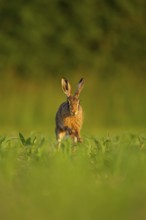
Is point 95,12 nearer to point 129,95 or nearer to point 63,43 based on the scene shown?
point 63,43

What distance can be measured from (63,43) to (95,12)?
1327 mm

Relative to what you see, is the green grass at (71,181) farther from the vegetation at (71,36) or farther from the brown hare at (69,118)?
the vegetation at (71,36)

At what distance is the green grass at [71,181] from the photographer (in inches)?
147

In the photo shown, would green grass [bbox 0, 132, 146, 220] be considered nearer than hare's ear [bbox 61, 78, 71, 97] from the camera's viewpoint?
Yes

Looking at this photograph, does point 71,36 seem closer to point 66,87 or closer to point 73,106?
point 66,87

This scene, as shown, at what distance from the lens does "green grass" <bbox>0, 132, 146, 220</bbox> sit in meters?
3.73

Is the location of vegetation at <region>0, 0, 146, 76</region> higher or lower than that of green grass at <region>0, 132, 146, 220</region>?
higher

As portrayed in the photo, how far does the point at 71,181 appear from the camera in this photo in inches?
176

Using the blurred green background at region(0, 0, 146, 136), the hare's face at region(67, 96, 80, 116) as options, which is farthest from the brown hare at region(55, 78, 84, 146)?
the blurred green background at region(0, 0, 146, 136)

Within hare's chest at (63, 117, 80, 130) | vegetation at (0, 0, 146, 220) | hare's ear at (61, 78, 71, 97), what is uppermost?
vegetation at (0, 0, 146, 220)

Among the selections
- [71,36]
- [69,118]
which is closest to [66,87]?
[69,118]

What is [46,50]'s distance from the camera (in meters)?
25.0

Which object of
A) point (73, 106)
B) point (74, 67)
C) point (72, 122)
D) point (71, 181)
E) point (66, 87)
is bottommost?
point (71, 181)

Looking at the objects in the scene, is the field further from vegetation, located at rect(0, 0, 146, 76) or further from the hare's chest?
vegetation, located at rect(0, 0, 146, 76)
